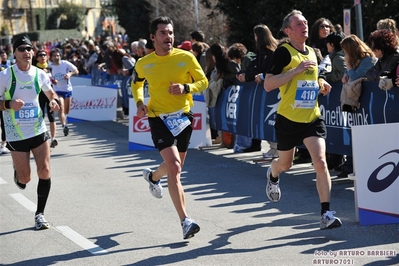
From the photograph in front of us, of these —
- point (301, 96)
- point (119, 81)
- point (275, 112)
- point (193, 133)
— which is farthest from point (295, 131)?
point (119, 81)

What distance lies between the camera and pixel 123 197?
10984 millimetres

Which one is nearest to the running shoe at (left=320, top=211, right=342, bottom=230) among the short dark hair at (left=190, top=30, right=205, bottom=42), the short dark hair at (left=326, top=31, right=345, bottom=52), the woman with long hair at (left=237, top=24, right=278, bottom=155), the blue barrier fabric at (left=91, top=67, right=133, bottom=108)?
the short dark hair at (left=326, top=31, right=345, bottom=52)

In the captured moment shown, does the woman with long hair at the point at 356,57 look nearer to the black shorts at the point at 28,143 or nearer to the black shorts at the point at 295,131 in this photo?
the black shorts at the point at 295,131

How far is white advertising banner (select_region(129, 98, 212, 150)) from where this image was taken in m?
15.6

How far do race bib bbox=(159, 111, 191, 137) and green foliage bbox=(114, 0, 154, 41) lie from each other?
29.5m

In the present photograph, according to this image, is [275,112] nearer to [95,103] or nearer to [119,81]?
[95,103]

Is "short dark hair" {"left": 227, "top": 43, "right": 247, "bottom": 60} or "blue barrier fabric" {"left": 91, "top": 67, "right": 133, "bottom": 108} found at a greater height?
"short dark hair" {"left": 227, "top": 43, "right": 247, "bottom": 60}

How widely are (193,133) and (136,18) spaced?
2391 cm

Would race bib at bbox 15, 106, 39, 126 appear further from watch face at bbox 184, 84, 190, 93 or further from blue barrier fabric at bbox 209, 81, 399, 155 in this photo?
blue barrier fabric at bbox 209, 81, 399, 155

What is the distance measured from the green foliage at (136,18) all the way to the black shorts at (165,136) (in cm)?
2941

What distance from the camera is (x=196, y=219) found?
932 cm

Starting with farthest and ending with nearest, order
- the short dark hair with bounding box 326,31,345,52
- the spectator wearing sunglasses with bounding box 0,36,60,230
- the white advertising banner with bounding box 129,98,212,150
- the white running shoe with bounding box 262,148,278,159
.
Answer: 1. the white advertising banner with bounding box 129,98,212,150
2. the white running shoe with bounding box 262,148,278,159
3. the short dark hair with bounding box 326,31,345,52
4. the spectator wearing sunglasses with bounding box 0,36,60,230

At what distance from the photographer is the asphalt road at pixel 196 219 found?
7.48 m

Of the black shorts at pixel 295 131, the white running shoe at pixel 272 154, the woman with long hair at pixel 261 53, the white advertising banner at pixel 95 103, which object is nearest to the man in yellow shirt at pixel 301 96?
the black shorts at pixel 295 131
